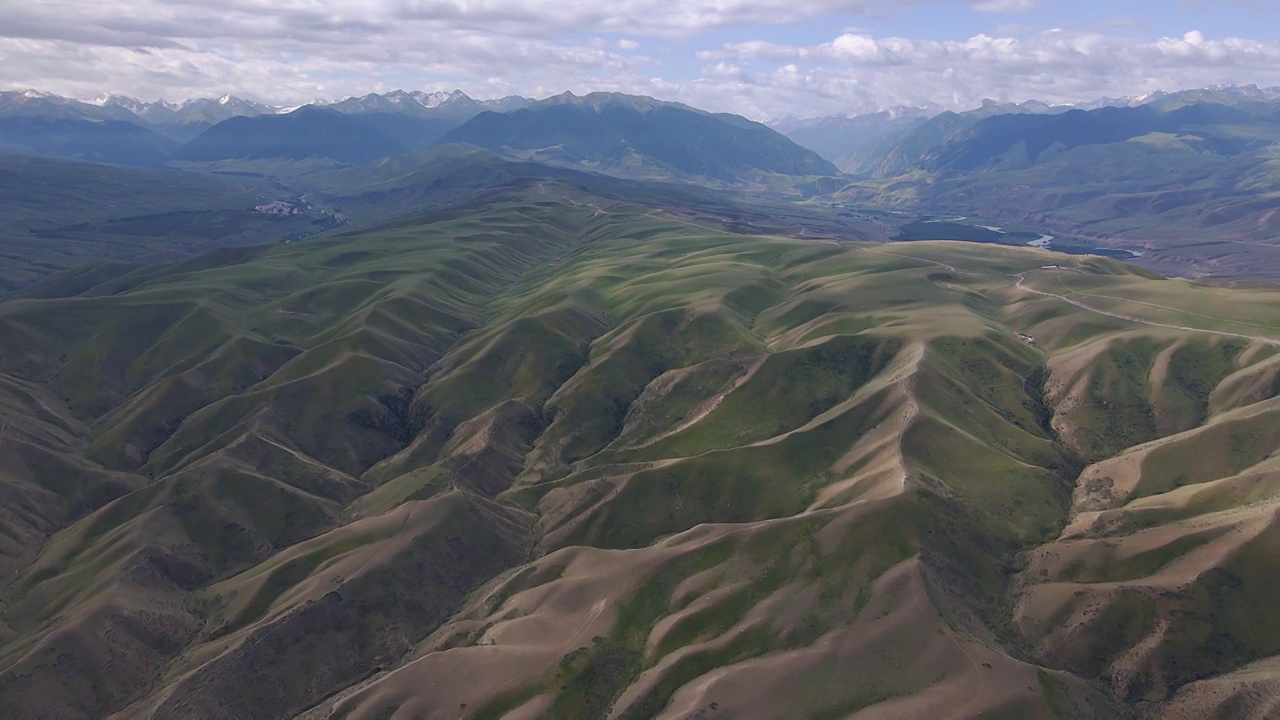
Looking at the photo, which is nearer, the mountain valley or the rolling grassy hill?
the mountain valley

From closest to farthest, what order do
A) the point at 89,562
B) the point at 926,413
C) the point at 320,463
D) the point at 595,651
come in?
the point at 595,651 → the point at 89,562 → the point at 926,413 → the point at 320,463

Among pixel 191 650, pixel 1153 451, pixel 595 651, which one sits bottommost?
pixel 191 650

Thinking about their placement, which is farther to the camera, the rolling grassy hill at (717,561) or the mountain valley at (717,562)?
the rolling grassy hill at (717,561)

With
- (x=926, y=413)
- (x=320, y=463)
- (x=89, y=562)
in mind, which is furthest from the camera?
(x=320, y=463)

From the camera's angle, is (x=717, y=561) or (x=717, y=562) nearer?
(x=717, y=562)

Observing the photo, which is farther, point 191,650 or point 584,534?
point 584,534

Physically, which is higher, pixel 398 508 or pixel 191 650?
pixel 398 508

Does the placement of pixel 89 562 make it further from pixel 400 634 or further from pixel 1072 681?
pixel 1072 681

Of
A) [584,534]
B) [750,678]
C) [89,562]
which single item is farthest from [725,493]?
[89,562]

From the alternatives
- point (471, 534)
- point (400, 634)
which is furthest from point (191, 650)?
point (471, 534)
